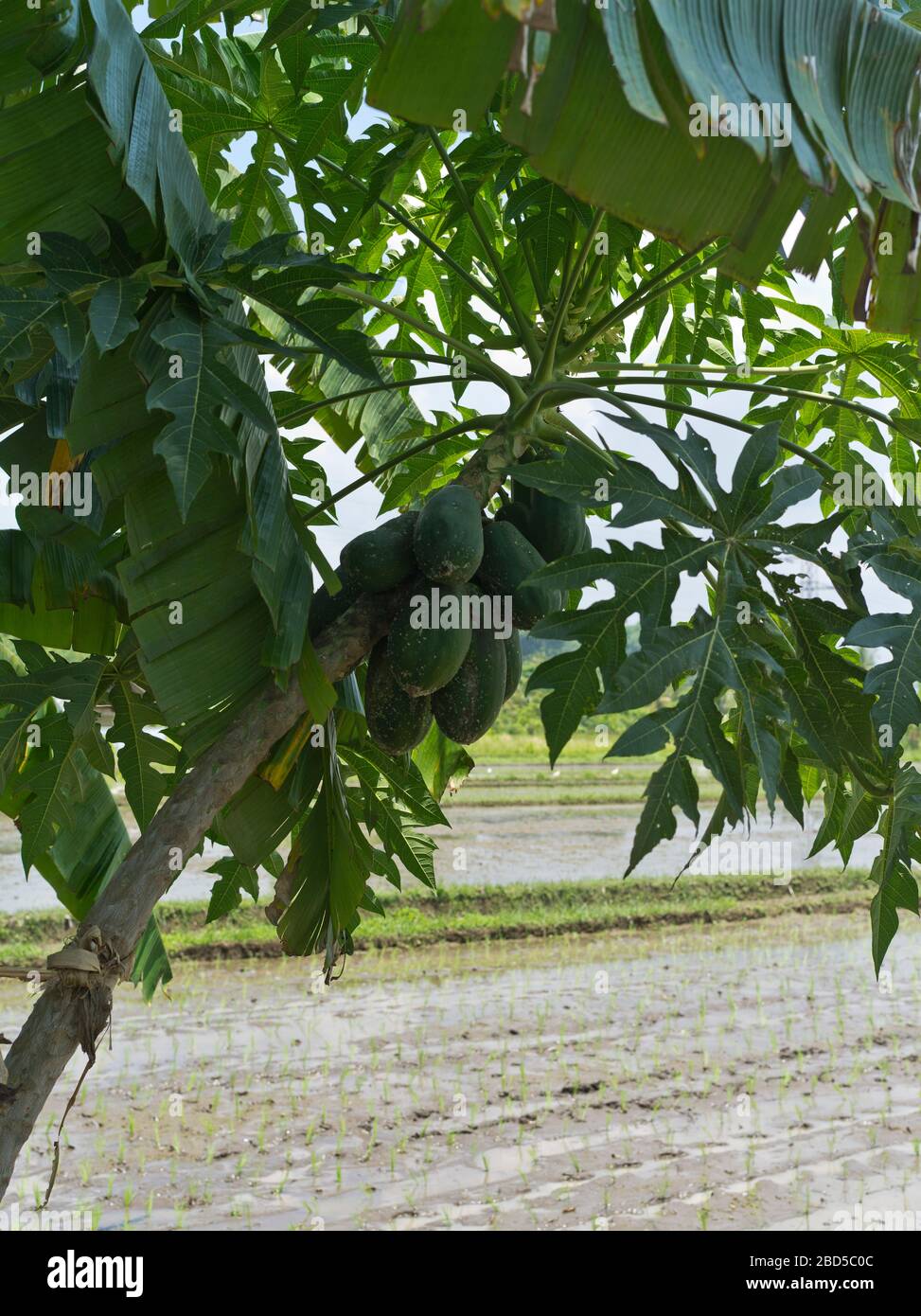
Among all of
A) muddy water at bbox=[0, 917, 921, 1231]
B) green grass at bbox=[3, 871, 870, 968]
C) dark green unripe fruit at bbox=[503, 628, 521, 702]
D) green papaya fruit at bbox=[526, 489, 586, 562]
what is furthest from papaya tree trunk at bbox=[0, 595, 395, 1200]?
green grass at bbox=[3, 871, 870, 968]

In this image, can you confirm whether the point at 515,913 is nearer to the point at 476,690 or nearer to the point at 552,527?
the point at 552,527

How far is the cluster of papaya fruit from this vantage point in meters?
1.78

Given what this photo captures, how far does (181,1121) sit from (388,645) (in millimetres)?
5253

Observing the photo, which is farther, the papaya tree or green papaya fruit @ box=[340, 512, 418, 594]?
green papaya fruit @ box=[340, 512, 418, 594]

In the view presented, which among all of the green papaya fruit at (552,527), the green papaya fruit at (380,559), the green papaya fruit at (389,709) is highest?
the green papaya fruit at (552,527)

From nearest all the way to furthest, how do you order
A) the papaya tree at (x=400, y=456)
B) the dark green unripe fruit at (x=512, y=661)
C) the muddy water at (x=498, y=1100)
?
the papaya tree at (x=400, y=456), the dark green unripe fruit at (x=512, y=661), the muddy water at (x=498, y=1100)

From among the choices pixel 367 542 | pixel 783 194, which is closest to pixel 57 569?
pixel 367 542

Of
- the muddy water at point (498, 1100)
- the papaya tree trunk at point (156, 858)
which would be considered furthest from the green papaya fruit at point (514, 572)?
the muddy water at point (498, 1100)

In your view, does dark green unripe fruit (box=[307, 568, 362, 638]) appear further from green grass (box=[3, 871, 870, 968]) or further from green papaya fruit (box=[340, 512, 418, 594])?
green grass (box=[3, 871, 870, 968])

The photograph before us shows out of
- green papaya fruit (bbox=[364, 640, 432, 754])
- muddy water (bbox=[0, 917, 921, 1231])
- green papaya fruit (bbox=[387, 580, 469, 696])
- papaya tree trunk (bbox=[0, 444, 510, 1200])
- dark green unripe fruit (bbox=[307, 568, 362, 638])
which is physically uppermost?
dark green unripe fruit (bbox=[307, 568, 362, 638])

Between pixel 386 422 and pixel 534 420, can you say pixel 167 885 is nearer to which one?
pixel 534 420

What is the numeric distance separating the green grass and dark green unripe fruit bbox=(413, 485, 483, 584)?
248 inches

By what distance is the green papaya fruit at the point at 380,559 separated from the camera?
1841mm

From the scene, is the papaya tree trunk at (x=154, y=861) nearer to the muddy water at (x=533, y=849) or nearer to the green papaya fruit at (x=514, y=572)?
the green papaya fruit at (x=514, y=572)
